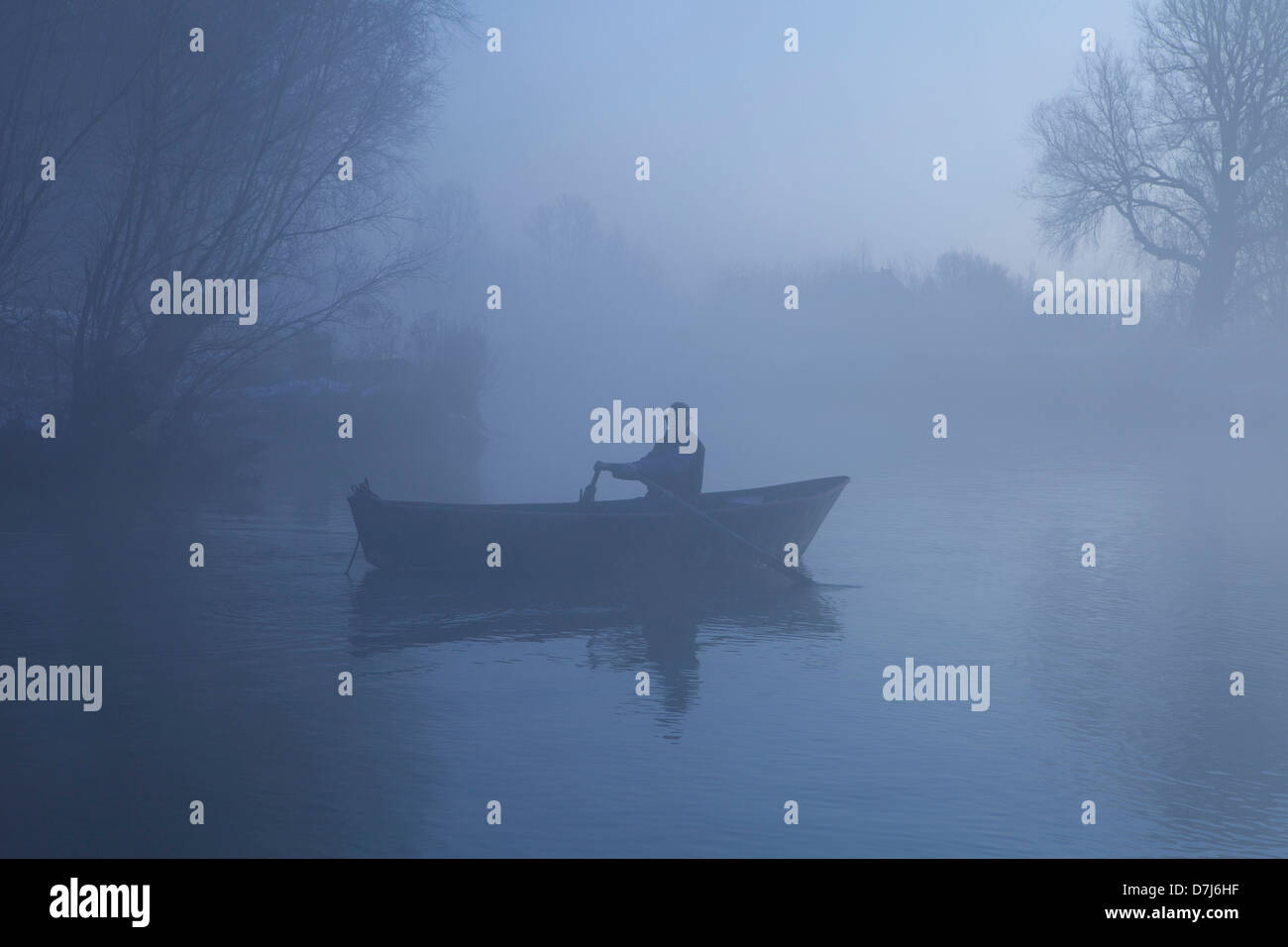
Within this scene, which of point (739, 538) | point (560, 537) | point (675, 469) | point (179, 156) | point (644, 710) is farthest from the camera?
point (179, 156)

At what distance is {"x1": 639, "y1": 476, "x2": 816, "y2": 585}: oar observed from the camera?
45.1 feet

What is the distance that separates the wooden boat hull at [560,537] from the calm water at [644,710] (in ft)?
1.53

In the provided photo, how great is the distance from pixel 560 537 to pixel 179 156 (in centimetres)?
1102

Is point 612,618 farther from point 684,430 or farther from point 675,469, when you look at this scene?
point 684,430

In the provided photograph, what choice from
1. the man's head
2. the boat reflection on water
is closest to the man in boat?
the man's head

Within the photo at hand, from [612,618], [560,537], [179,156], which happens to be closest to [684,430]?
[560,537]

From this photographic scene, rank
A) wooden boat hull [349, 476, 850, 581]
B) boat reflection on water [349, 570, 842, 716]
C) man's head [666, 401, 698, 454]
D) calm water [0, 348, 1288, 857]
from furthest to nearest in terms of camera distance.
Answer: man's head [666, 401, 698, 454], wooden boat hull [349, 476, 850, 581], boat reflection on water [349, 570, 842, 716], calm water [0, 348, 1288, 857]

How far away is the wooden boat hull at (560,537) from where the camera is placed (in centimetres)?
1305

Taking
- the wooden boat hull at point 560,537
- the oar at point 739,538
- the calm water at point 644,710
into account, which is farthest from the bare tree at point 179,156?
the oar at point 739,538

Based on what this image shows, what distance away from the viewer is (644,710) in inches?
374

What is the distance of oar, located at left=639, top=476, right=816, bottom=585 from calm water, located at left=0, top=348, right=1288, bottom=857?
0.19 meters

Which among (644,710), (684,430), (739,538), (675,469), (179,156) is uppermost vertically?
(179,156)

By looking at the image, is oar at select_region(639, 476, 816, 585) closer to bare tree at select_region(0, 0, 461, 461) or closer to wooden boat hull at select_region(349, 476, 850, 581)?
wooden boat hull at select_region(349, 476, 850, 581)
